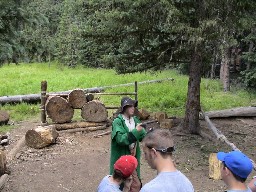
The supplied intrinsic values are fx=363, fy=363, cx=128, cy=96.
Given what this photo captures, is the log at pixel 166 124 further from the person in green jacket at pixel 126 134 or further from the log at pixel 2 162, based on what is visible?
the person in green jacket at pixel 126 134

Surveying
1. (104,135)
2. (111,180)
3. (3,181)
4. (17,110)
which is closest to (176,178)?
(111,180)

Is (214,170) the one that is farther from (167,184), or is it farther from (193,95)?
(167,184)

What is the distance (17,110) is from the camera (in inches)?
607

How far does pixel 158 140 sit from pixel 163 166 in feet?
0.73

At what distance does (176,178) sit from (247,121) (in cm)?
1182

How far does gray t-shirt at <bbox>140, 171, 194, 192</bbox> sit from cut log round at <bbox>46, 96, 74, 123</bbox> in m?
8.87

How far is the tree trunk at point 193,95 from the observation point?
10.7 meters

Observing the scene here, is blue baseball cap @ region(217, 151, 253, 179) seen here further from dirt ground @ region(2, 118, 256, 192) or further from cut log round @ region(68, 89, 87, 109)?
cut log round @ region(68, 89, 87, 109)

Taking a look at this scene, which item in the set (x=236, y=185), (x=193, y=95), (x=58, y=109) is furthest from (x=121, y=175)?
(x=58, y=109)

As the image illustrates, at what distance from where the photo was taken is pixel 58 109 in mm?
11578

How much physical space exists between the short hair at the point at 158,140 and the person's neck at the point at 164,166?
6 centimetres

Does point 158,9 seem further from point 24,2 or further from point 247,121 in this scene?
point 247,121

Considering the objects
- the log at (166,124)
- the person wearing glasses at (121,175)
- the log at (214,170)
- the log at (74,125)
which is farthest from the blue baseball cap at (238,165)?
the log at (74,125)

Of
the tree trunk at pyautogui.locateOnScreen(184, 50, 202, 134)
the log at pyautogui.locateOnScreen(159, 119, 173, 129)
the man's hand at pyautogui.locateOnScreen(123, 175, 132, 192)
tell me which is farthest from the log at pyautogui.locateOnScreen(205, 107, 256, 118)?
the man's hand at pyautogui.locateOnScreen(123, 175, 132, 192)
